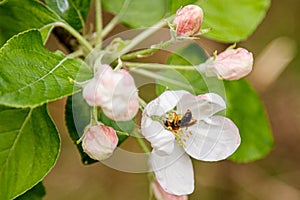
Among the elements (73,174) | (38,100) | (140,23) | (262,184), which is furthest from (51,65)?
(262,184)

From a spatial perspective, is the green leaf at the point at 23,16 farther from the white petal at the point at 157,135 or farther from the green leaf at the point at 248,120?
the green leaf at the point at 248,120

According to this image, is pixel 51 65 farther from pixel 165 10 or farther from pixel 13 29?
pixel 165 10

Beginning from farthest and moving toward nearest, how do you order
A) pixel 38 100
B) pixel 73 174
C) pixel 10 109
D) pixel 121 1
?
pixel 73 174
pixel 121 1
pixel 10 109
pixel 38 100

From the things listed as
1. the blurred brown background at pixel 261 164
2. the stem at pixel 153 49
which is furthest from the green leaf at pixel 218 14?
the blurred brown background at pixel 261 164

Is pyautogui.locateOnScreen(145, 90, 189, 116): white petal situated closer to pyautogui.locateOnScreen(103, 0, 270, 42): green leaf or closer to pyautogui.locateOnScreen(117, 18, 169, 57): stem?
pyautogui.locateOnScreen(117, 18, 169, 57): stem

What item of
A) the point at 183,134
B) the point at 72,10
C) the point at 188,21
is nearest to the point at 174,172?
the point at 183,134

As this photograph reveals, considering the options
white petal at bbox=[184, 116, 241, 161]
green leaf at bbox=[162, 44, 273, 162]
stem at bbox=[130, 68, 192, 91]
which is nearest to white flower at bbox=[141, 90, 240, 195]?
white petal at bbox=[184, 116, 241, 161]

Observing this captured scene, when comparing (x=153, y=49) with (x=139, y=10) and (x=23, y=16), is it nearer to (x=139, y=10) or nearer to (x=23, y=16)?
(x=23, y=16)
